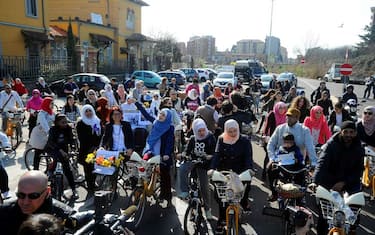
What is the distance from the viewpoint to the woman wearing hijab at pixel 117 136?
634 cm

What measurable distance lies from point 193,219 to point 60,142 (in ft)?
9.83

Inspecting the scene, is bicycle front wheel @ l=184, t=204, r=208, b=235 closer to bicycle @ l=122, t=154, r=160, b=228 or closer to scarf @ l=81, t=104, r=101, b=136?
bicycle @ l=122, t=154, r=160, b=228

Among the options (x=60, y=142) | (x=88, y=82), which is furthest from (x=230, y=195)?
(x=88, y=82)

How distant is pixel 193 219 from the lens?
509 centimetres

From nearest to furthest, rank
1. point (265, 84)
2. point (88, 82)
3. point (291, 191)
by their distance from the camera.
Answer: point (291, 191) → point (88, 82) → point (265, 84)

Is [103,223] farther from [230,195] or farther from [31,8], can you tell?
[31,8]

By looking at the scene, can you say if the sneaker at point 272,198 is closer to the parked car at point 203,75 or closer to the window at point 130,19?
the parked car at point 203,75

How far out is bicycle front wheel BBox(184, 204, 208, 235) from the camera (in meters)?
5.00

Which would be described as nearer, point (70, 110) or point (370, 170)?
point (370, 170)

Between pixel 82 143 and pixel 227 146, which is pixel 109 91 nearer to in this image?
pixel 82 143

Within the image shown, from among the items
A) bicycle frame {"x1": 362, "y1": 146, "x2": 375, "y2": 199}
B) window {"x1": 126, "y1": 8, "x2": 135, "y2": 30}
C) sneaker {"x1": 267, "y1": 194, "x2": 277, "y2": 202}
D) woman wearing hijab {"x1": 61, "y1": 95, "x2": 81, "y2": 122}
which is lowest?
sneaker {"x1": 267, "y1": 194, "x2": 277, "y2": 202}

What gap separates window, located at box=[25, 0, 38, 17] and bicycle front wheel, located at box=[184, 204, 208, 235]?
2548 centimetres

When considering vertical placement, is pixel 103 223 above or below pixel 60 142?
above

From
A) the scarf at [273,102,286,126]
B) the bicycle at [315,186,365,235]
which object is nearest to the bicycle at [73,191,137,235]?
the bicycle at [315,186,365,235]
